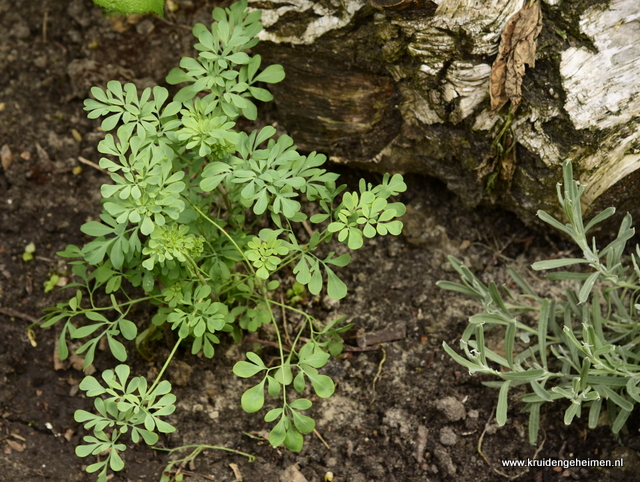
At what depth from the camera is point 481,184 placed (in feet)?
9.57

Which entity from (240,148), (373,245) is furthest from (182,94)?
(373,245)

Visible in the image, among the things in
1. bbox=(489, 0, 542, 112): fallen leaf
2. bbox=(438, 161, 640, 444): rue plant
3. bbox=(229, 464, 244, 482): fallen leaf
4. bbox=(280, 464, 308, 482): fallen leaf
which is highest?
bbox=(489, 0, 542, 112): fallen leaf

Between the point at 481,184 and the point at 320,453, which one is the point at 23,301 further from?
the point at 481,184

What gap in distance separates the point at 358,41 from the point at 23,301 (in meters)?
2.00

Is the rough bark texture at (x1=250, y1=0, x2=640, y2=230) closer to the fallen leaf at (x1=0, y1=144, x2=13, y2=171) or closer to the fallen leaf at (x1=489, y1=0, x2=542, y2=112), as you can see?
the fallen leaf at (x1=489, y1=0, x2=542, y2=112)

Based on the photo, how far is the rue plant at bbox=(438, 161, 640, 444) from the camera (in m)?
2.26

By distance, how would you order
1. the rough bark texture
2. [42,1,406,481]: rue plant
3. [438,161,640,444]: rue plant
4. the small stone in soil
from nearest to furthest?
[42,1,406,481]: rue plant, [438,161,640,444]: rue plant, the rough bark texture, the small stone in soil

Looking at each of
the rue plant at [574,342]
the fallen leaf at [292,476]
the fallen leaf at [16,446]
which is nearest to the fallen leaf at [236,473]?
the fallen leaf at [292,476]

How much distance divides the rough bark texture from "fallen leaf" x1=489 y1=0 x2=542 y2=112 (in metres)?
0.03

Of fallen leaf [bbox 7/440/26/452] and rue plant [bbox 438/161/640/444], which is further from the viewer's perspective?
fallen leaf [bbox 7/440/26/452]

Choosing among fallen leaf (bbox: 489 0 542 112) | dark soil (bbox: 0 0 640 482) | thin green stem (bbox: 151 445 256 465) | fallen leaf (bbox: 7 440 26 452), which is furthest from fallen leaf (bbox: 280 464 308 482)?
fallen leaf (bbox: 489 0 542 112)

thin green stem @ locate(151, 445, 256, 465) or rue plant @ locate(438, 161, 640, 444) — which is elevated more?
rue plant @ locate(438, 161, 640, 444)

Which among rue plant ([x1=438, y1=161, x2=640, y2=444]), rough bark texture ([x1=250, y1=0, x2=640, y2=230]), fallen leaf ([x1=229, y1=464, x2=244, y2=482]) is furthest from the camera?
fallen leaf ([x1=229, y1=464, x2=244, y2=482])

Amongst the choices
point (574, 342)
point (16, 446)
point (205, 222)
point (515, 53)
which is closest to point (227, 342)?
point (205, 222)
